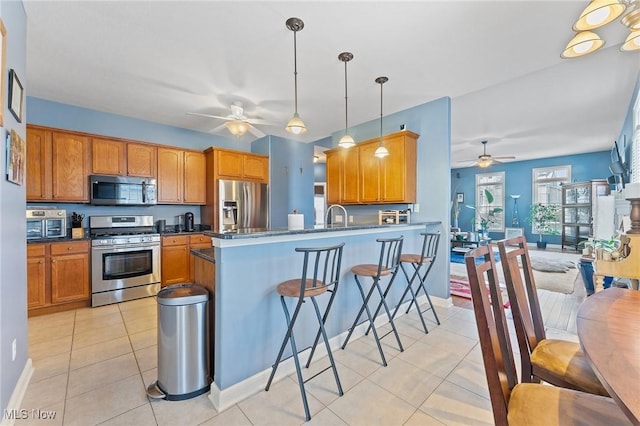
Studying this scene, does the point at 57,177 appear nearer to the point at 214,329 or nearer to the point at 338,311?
the point at 214,329

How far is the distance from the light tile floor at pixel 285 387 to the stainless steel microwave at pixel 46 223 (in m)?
1.33

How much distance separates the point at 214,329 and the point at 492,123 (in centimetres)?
563

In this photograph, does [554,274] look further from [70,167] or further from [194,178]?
[70,167]

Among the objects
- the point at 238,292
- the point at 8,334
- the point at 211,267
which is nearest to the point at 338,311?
the point at 238,292

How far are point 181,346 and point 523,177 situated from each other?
10.6 metres

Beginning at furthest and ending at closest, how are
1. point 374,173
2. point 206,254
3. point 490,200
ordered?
point 490,200 < point 374,173 < point 206,254

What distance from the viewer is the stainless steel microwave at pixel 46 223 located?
11.1 ft

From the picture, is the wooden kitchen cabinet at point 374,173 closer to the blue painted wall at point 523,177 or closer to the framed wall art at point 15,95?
the framed wall art at point 15,95

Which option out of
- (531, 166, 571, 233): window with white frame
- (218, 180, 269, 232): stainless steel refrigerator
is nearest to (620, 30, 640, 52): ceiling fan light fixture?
(218, 180, 269, 232): stainless steel refrigerator

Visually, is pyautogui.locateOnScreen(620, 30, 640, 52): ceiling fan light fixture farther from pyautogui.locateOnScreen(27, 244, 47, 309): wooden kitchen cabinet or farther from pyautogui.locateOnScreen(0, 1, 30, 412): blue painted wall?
pyautogui.locateOnScreen(27, 244, 47, 309): wooden kitchen cabinet

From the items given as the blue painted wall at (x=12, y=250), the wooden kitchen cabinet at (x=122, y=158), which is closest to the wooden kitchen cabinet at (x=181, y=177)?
the wooden kitchen cabinet at (x=122, y=158)

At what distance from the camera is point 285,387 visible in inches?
76.3

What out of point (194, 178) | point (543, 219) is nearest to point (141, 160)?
point (194, 178)

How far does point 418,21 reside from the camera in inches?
86.0
